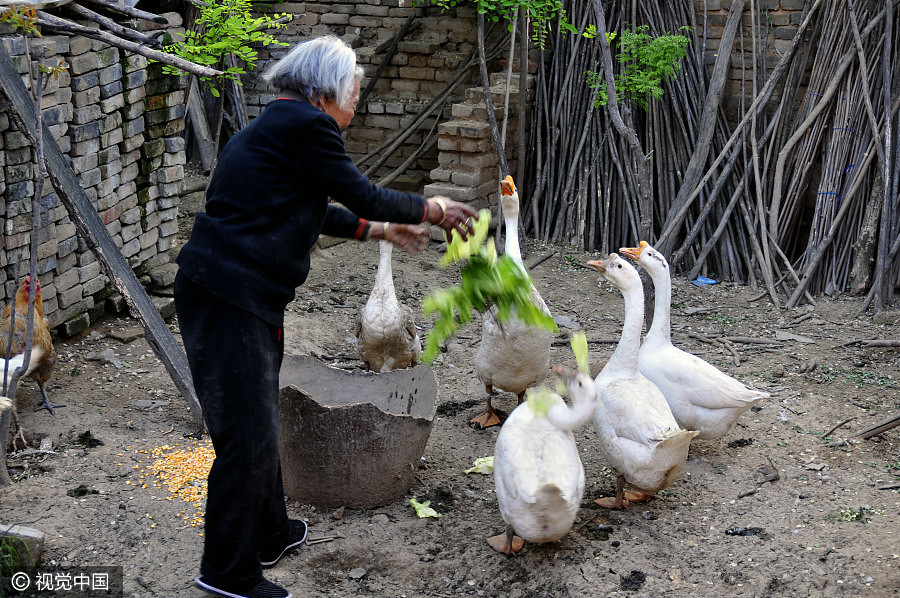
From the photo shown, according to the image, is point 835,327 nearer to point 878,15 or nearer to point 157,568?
point 878,15

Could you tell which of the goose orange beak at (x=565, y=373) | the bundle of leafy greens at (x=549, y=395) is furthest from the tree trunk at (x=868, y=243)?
the goose orange beak at (x=565, y=373)

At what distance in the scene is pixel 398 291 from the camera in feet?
28.0

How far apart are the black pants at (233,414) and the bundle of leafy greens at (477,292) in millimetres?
844

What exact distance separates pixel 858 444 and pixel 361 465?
331 centimetres

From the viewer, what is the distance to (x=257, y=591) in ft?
12.4

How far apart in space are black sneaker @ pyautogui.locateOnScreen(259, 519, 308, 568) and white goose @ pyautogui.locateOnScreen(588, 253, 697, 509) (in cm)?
172

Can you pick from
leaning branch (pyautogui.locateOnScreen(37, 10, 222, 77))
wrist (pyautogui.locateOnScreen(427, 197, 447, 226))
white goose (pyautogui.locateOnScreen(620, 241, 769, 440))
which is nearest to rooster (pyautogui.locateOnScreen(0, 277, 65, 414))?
leaning branch (pyautogui.locateOnScreen(37, 10, 222, 77))

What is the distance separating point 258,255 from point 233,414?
722 millimetres

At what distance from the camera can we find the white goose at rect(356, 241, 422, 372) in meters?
6.26

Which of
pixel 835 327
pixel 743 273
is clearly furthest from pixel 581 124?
pixel 835 327

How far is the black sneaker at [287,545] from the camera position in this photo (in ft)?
13.7

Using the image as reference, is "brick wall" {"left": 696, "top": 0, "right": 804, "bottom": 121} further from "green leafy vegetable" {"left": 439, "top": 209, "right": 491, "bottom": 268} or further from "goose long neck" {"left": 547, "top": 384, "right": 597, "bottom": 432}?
"goose long neck" {"left": 547, "top": 384, "right": 597, "bottom": 432}

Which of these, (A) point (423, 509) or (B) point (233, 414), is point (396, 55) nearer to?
(A) point (423, 509)

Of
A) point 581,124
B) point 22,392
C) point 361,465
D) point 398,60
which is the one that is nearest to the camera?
point 361,465
